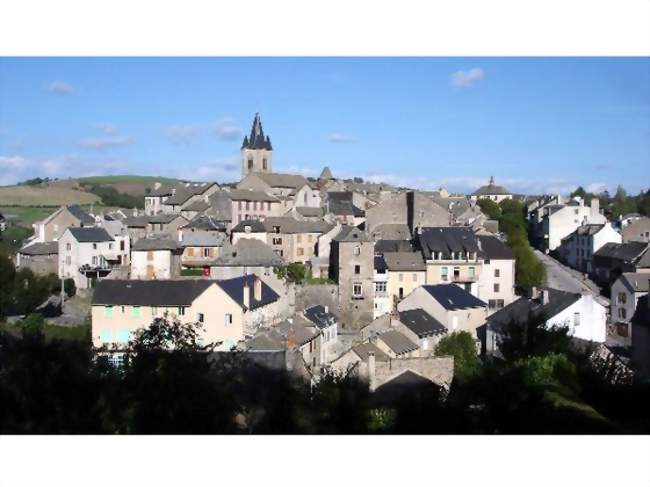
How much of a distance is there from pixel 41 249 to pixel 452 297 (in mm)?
17515

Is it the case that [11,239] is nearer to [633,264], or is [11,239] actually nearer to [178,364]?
[633,264]

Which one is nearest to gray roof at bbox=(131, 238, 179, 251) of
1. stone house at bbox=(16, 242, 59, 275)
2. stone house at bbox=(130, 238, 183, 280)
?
stone house at bbox=(130, 238, 183, 280)

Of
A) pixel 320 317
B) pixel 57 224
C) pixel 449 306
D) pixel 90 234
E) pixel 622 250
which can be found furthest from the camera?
pixel 57 224

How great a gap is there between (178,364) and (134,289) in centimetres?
1466

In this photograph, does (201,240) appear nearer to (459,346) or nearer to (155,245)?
(155,245)

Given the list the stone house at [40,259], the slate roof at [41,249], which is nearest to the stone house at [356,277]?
the stone house at [40,259]

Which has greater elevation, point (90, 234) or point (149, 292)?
point (90, 234)

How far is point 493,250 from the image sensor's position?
→ 89.4ft

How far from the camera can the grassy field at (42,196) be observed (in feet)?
173

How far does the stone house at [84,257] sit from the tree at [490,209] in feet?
68.8

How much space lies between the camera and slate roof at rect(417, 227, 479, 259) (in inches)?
1040

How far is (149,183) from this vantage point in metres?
71.0

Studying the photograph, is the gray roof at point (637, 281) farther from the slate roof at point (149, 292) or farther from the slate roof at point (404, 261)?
the slate roof at point (149, 292)

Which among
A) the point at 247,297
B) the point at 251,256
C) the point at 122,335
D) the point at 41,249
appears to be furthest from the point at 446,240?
the point at 41,249
